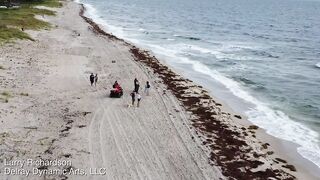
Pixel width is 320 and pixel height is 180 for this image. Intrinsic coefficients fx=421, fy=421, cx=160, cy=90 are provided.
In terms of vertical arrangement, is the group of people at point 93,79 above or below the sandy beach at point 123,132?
above

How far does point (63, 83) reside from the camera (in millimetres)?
38906

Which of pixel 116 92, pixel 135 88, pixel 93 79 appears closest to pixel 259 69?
pixel 135 88

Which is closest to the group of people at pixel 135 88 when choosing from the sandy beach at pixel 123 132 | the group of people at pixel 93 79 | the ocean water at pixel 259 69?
the group of people at pixel 93 79

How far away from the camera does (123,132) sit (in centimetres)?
2780

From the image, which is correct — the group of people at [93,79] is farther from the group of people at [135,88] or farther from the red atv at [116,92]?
the red atv at [116,92]

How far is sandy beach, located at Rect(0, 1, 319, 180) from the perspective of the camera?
74.9 ft

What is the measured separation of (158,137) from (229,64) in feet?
107

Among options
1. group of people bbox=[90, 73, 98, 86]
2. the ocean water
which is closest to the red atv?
group of people bbox=[90, 73, 98, 86]

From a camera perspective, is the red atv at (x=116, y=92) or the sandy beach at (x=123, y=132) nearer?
the sandy beach at (x=123, y=132)

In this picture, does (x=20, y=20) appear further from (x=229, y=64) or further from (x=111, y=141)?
(x=111, y=141)

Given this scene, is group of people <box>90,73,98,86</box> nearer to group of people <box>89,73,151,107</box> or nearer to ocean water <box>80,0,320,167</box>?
group of people <box>89,73,151,107</box>

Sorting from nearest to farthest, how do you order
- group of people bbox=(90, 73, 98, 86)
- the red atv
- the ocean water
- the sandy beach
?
the sandy beach
the ocean water
the red atv
group of people bbox=(90, 73, 98, 86)

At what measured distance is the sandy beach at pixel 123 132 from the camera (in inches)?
899

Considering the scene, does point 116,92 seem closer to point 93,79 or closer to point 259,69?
point 93,79
